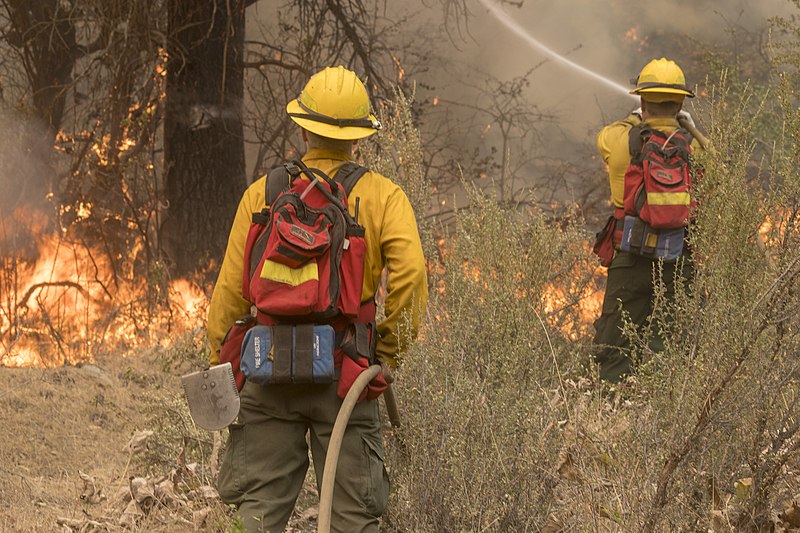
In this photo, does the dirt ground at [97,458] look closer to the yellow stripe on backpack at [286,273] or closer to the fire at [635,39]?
the yellow stripe on backpack at [286,273]

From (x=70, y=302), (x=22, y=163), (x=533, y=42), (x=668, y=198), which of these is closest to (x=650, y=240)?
(x=668, y=198)

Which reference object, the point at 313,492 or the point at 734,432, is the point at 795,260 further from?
the point at 313,492

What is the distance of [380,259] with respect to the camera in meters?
3.66

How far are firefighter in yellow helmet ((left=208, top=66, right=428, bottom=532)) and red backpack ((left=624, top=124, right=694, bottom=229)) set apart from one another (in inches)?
108

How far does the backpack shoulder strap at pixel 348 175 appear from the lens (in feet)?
11.8

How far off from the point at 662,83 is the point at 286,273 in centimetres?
349

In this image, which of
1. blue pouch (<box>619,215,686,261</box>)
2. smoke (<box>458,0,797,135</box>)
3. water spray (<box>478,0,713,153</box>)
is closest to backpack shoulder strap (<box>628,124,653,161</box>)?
blue pouch (<box>619,215,686,261</box>)

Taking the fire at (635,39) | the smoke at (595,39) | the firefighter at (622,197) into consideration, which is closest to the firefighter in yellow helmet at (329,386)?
the firefighter at (622,197)

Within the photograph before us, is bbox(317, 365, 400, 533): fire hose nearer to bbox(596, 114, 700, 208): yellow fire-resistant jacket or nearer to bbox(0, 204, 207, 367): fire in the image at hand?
bbox(596, 114, 700, 208): yellow fire-resistant jacket

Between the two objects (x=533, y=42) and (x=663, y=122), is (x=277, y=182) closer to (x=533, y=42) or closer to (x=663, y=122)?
(x=663, y=122)

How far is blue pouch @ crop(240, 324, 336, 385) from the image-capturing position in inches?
135

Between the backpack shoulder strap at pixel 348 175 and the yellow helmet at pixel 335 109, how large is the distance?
0.10 m

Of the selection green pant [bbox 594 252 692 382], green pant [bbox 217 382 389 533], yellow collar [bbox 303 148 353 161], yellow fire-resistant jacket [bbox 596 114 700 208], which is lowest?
green pant [bbox 217 382 389 533]

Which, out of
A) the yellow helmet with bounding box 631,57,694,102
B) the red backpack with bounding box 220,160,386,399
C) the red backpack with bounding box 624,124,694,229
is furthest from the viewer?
the yellow helmet with bounding box 631,57,694,102
